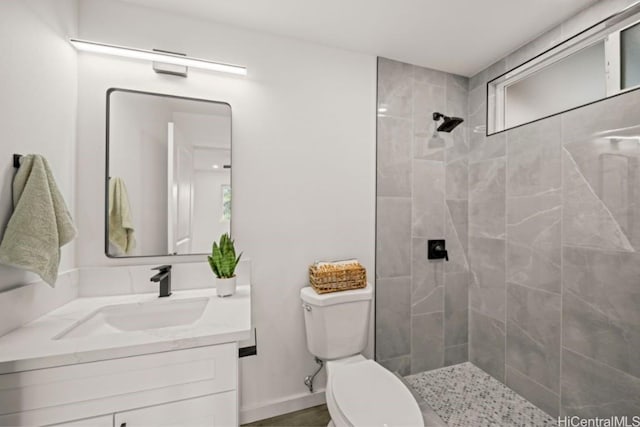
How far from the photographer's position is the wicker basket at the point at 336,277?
1501 millimetres

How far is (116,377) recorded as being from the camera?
0.83 metres

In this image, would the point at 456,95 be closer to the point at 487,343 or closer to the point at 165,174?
the point at 487,343

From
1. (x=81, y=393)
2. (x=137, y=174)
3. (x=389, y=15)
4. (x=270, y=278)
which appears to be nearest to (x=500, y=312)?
(x=270, y=278)

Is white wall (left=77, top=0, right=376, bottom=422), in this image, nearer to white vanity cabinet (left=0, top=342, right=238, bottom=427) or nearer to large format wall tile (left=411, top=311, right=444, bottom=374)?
large format wall tile (left=411, top=311, right=444, bottom=374)

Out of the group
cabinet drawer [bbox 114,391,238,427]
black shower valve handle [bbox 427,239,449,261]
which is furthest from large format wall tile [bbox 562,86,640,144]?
cabinet drawer [bbox 114,391,238,427]

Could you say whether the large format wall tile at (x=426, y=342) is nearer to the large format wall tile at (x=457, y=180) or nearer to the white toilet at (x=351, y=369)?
the white toilet at (x=351, y=369)

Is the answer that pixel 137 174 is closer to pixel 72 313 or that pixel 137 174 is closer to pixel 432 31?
pixel 72 313

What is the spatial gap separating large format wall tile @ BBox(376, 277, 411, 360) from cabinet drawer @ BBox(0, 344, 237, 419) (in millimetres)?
1133

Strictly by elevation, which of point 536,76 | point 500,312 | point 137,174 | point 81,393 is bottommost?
point 500,312

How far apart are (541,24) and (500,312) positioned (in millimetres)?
1725

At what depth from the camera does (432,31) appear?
1.57 meters

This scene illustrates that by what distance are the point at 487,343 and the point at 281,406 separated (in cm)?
144

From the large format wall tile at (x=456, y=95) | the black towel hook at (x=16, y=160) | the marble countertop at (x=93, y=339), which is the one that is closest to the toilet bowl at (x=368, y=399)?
the marble countertop at (x=93, y=339)

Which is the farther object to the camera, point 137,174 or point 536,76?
point 536,76
